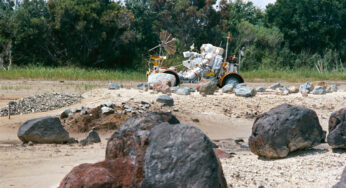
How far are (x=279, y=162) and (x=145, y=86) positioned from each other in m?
7.53

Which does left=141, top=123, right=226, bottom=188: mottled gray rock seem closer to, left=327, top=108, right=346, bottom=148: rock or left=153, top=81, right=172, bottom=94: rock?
left=327, top=108, right=346, bottom=148: rock

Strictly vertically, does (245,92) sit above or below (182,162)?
below

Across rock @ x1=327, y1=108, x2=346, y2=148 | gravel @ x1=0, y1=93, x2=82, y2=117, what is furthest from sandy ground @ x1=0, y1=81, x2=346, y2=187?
gravel @ x1=0, y1=93, x2=82, y2=117

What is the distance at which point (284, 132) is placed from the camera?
5.95 meters

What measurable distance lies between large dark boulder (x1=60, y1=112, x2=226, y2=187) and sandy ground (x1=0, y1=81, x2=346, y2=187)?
1495 mm

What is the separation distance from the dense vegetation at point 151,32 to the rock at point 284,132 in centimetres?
1345

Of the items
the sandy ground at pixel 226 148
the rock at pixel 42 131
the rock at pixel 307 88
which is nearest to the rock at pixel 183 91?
the sandy ground at pixel 226 148

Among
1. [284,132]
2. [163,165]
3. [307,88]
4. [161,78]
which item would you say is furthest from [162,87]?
[163,165]

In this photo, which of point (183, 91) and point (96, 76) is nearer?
point (183, 91)

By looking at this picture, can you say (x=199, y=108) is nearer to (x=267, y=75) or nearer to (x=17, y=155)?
(x=17, y=155)

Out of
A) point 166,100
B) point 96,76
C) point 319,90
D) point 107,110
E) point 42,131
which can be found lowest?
point 42,131

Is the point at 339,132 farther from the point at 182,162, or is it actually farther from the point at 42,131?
the point at 42,131

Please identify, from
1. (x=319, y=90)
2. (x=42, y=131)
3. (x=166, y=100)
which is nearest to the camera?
(x=42, y=131)

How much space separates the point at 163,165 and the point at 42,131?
4.72 m
